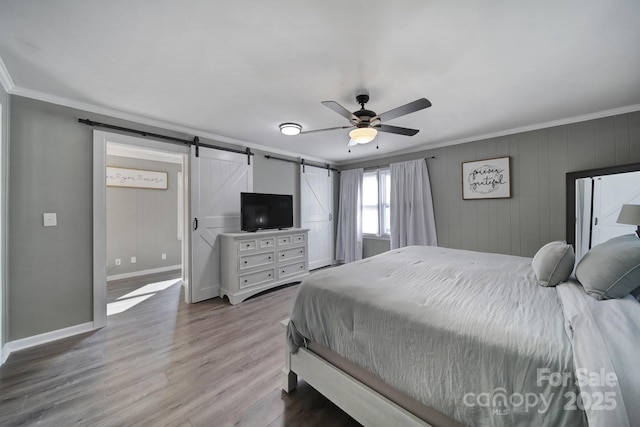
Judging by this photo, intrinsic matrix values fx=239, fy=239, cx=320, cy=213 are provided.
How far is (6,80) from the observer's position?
80.1 inches

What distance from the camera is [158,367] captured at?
197 cm

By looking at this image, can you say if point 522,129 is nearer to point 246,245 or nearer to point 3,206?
point 246,245

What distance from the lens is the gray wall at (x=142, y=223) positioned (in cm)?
Result: 445

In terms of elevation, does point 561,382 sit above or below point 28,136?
below

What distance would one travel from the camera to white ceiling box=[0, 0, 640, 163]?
4.53 ft

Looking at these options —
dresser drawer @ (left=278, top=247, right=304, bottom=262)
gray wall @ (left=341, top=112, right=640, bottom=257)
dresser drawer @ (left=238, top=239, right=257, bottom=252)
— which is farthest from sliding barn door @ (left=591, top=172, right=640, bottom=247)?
dresser drawer @ (left=238, top=239, right=257, bottom=252)

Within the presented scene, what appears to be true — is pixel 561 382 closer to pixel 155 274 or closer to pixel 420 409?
pixel 420 409

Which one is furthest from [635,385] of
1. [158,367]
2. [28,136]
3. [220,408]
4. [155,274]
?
[155,274]

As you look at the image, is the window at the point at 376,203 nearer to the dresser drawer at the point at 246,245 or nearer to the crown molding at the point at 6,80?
the dresser drawer at the point at 246,245

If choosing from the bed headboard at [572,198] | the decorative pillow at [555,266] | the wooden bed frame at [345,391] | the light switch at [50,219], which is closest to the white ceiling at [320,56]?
the bed headboard at [572,198]

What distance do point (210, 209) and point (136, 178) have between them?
7.60 feet

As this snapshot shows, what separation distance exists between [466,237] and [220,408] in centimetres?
396

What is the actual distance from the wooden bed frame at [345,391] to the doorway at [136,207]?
2.38m

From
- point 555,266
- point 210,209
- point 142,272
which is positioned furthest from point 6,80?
point 555,266
